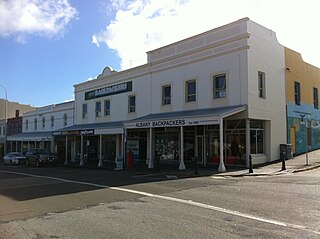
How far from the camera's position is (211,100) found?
79.8ft

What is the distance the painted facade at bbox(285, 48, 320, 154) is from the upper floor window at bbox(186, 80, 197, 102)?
7.15m

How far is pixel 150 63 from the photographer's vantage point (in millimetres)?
29750

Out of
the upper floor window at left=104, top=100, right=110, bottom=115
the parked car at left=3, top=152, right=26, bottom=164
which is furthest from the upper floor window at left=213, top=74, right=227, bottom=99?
the parked car at left=3, top=152, right=26, bottom=164

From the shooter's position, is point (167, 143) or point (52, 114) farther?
point (52, 114)

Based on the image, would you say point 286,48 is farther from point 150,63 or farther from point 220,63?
point 150,63

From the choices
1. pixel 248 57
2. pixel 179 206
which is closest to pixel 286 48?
pixel 248 57

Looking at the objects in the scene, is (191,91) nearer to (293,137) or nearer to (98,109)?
(293,137)

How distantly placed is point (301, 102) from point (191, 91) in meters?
9.52

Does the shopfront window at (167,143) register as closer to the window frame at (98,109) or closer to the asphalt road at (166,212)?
the window frame at (98,109)

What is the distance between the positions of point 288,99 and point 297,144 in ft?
12.3

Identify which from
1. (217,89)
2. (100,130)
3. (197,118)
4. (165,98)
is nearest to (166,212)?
(197,118)

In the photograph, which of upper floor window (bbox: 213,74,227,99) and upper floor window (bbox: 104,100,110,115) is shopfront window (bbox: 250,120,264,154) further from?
upper floor window (bbox: 104,100,110,115)

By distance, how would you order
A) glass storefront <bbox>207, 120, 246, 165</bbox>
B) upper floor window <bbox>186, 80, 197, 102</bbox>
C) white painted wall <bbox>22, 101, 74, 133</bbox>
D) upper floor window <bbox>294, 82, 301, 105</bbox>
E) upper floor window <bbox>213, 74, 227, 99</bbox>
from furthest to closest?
1. white painted wall <bbox>22, 101, 74, 133</bbox>
2. upper floor window <bbox>294, 82, 301, 105</bbox>
3. upper floor window <bbox>186, 80, 197, 102</bbox>
4. upper floor window <bbox>213, 74, 227, 99</bbox>
5. glass storefront <bbox>207, 120, 246, 165</bbox>

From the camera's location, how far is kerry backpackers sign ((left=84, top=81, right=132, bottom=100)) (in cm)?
3303
